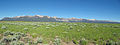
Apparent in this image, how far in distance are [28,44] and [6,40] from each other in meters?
2.82

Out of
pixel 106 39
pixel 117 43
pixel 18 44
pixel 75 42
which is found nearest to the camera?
pixel 18 44

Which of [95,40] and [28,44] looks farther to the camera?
[95,40]

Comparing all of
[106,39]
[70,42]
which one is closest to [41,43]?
[70,42]

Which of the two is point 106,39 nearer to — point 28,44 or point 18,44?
point 28,44

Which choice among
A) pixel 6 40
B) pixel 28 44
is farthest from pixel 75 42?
pixel 6 40

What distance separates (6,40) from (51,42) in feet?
16.7

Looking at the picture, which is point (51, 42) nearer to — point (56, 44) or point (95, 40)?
point (56, 44)

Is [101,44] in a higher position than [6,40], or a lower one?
lower

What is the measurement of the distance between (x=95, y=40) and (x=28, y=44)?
7870 millimetres

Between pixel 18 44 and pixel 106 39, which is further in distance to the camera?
pixel 106 39

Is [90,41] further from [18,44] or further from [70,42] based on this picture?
[18,44]

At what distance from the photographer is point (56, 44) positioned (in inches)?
325

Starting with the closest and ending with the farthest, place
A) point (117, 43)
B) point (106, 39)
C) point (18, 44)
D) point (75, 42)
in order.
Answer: point (18, 44) < point (117, 43) < point (75, 42) < point (106, 39)

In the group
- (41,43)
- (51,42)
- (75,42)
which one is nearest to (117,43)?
(75,42)
